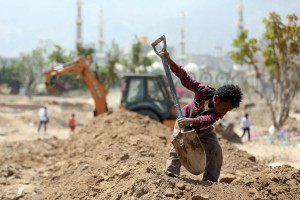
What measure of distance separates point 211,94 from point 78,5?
76897 mm

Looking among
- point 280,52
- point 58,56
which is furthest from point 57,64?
point 280,52

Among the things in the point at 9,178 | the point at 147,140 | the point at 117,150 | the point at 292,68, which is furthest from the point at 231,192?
the point at 292,68

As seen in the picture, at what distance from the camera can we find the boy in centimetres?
464

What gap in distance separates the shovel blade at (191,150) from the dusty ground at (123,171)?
0.53ft

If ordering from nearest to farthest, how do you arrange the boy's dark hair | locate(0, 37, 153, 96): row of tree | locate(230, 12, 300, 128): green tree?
the boy's dark hair
locate(230, 12, 300, 128): green tree
locate(0, 37, 153, 96): row of tree

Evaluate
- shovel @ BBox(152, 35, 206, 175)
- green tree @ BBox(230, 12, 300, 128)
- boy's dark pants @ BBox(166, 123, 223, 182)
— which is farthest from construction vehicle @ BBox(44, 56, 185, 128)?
shovel @ BBox(152, 35, 206, 175)

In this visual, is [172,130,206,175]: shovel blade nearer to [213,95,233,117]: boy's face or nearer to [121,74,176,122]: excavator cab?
[213,95,233,117]: boy's face

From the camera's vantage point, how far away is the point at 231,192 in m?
4.24

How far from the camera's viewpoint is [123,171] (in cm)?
550

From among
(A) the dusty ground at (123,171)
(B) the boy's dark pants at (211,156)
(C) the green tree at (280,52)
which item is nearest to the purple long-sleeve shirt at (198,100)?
(B) the boy's dark pants at (211,156)

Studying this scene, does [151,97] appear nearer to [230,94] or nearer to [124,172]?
[124,172]

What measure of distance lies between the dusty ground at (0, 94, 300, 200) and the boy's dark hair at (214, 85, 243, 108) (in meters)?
0.83

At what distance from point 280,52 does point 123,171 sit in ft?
49.7

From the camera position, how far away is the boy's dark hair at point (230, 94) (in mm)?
4621
